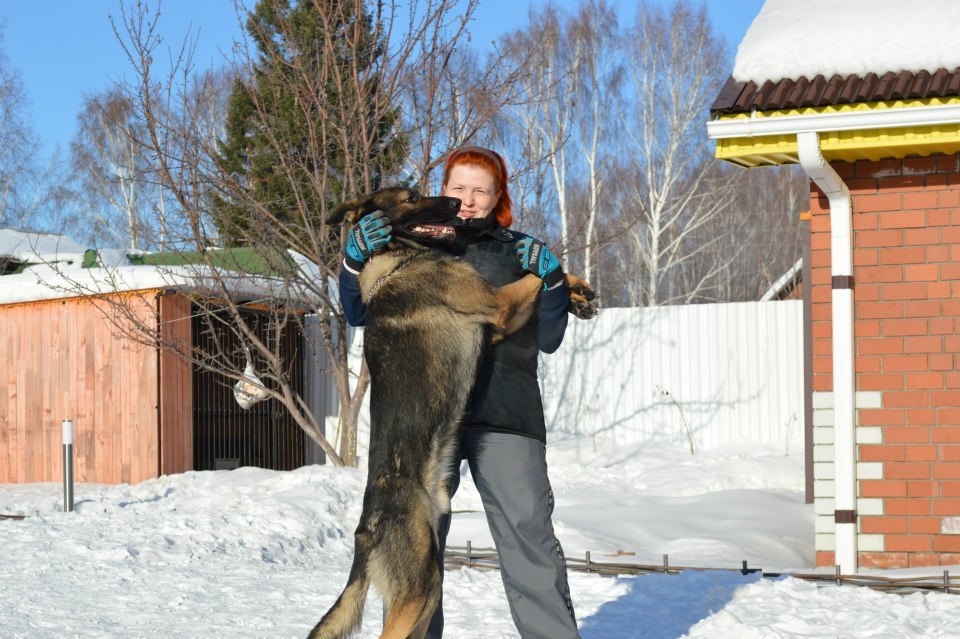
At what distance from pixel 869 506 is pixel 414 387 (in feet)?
14.8

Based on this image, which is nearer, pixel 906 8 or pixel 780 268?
pixel 906 8

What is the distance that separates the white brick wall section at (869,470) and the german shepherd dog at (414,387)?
4.17m

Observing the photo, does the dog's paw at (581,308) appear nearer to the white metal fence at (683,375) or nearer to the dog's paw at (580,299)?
the dog's paw at (580,299)

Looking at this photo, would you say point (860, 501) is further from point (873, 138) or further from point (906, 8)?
point (906, 8)

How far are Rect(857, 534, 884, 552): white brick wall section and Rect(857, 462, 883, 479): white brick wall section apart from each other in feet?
1.27

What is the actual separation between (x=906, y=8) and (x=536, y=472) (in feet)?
15.0

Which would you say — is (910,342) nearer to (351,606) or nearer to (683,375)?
(351,606)

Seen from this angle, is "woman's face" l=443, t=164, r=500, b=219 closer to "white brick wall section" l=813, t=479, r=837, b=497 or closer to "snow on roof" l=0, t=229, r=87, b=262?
"white brick wall section" l=813, t=479, r=837, b=497

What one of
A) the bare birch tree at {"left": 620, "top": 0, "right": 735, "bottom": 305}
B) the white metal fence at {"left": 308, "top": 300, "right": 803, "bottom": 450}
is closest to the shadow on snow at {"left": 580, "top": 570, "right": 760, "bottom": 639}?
the white metal fence at {"left": 308, "top": 300, "right": 803, "bottom": 450}

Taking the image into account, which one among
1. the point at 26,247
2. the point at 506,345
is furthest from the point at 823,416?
the point at 26,247

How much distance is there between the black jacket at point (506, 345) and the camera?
3.34 metres

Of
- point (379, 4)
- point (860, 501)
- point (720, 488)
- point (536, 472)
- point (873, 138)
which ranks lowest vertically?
point (720, 488)

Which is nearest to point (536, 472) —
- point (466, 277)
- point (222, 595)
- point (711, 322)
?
point (466, 277)

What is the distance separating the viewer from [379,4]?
34.1 feet
